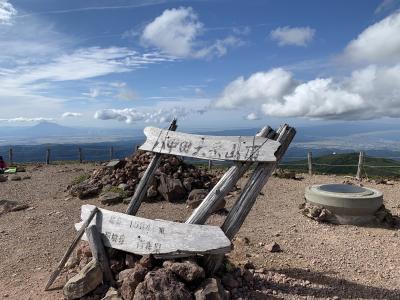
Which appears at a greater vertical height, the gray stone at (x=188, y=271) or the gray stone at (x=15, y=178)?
the gray stone at (x=188, y=271)

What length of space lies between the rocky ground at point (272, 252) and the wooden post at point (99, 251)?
35.2 inches

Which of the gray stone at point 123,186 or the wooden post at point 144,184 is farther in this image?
the gray stone at point 123,186

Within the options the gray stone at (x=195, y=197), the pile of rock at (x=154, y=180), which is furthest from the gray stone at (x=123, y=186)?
the gray stone at (x=195, y=197)

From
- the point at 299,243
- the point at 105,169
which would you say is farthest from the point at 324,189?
the point at 105,169

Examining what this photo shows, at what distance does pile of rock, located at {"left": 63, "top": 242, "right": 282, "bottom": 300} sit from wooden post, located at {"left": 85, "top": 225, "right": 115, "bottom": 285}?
11cm

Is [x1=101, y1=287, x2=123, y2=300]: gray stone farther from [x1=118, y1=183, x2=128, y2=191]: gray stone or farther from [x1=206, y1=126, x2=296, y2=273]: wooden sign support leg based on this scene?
[x1=118, y1=183, x2=128, y2=191]: gray stone

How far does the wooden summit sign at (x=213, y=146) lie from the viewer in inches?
234

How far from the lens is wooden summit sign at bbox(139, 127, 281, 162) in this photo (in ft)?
19.5

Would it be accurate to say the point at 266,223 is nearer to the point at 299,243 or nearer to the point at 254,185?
the point at 299,243

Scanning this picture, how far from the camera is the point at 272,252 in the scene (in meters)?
8.09

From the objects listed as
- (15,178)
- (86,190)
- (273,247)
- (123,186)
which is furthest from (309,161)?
(15,178)

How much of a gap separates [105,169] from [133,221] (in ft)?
33.3

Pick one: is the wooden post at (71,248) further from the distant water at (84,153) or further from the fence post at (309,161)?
the distant water at (84,153)

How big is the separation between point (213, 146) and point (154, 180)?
7.71 metres
